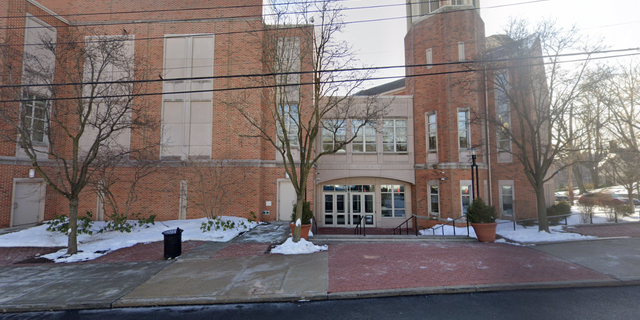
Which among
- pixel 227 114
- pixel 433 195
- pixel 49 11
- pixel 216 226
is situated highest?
pixel 49 11

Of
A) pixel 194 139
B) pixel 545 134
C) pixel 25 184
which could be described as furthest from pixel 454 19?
pixel 25 184

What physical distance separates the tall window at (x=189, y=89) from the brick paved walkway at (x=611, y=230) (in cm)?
1899

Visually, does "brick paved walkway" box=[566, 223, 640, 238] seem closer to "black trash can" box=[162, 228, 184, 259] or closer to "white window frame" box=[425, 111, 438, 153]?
"white window frame" box=[425, 111, 438, 153]

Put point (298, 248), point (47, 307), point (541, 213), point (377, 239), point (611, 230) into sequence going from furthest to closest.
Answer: point (611, 230), point (541, 213), point (377, 239), point (298, 248), point (47, 307)

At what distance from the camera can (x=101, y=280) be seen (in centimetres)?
703

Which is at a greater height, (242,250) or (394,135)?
(394,135)

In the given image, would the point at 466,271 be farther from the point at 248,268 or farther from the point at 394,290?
the point at 248,268

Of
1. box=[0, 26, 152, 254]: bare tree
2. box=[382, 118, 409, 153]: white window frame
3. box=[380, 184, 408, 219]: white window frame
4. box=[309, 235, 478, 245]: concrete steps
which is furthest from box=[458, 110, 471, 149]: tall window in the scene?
box=[0, 26, 152, 254]: bare tree

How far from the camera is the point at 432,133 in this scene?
1780 centimetres

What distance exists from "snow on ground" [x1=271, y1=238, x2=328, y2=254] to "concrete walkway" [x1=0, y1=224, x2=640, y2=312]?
0.37 meters

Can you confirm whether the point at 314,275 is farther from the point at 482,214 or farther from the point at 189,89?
the point at 189,89

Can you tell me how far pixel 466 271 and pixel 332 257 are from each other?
3.63 meters

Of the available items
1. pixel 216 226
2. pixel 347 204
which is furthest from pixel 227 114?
pixel 347 204

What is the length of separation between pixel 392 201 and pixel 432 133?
17.0ft
